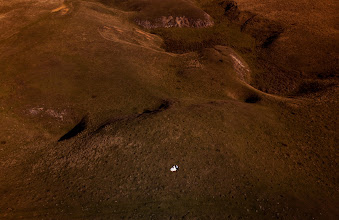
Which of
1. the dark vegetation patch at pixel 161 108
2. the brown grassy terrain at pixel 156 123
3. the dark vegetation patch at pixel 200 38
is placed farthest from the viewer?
the dark vegetation patch at pixel 200 38

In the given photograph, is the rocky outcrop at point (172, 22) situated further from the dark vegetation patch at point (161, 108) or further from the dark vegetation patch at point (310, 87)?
the dark vegetation patch at point (161, 108)

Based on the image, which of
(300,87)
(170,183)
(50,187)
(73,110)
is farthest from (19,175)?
(300,87)

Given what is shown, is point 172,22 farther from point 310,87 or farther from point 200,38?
point 310,87

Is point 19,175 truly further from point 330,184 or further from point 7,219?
point 330,184

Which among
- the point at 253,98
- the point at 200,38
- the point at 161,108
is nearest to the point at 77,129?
the point at 161,108

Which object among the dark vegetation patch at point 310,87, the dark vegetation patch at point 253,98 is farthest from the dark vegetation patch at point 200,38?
the dark vegetation patch at point 253,98
